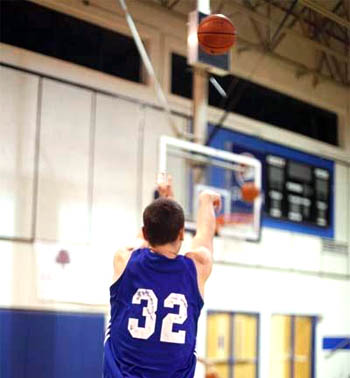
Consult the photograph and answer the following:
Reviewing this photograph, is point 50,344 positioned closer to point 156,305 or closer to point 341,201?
point 156,305

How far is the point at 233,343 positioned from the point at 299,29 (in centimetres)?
512

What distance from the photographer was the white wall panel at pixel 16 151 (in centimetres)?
790

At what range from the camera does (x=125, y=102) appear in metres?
9.29

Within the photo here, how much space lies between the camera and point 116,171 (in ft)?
29.9

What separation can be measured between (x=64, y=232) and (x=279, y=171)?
174 inches

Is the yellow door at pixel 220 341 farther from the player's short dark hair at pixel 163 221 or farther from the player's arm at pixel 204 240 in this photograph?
the player's short dark hair at pixel 163 221

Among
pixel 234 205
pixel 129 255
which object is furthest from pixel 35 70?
pixel 129 255

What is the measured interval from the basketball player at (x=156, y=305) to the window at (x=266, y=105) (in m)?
7.44

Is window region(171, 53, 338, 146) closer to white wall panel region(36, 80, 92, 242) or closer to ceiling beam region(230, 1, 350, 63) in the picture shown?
ceiling beam region(230, 1, 350, 63)

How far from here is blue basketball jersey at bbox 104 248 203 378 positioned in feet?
9.39

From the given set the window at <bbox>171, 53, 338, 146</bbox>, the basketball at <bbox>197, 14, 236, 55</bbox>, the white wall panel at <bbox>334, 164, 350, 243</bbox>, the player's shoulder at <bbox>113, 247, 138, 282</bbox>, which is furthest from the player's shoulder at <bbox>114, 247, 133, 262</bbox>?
the white wall panel at <bbox>334, 164, 350, 243</bbox>

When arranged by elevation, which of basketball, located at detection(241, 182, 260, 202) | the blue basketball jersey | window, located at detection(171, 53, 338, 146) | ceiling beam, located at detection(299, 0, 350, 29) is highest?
ceiling beam, located at detection(299, 0, 350, 29)

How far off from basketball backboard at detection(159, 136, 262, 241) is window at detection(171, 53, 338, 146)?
1.20 m

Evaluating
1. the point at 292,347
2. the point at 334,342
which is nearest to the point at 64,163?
the point at 292,347
